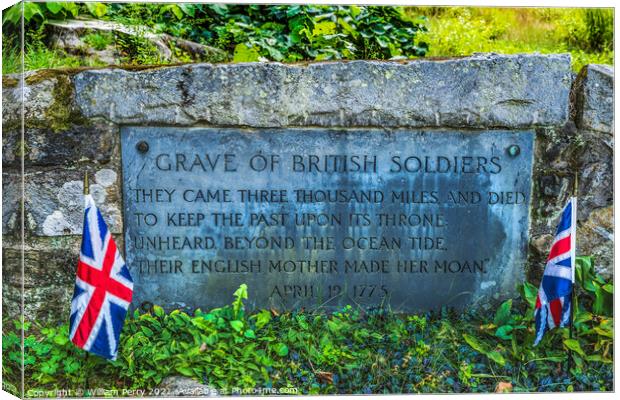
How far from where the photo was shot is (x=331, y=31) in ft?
14.6

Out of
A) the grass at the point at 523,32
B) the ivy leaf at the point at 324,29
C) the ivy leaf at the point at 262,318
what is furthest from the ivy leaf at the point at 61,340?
the grass at the point at 523,32

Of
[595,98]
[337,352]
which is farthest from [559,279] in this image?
[337,352]

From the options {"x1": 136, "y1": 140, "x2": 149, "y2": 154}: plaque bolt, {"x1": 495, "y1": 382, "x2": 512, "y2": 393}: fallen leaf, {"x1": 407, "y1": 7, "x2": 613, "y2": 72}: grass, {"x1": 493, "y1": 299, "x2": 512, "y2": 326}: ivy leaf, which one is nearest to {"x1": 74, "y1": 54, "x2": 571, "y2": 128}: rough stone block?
{"x1": 136, "y1": 140, "x2": 149, "y2": 154}: plaque bolt

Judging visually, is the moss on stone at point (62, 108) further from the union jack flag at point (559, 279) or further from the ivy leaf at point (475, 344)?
the union jack flag at point (559, 279)

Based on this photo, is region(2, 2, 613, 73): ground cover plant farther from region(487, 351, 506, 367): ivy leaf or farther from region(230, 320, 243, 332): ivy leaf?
region(487, 351, 506, 367): ivy leaf

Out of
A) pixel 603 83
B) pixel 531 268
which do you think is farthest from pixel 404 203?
pixel 603 83

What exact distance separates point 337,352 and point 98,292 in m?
1.22

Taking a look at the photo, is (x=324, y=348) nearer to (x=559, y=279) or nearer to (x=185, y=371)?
(x=185, y=371)

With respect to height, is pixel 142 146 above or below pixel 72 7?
below

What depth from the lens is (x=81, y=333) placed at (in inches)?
138

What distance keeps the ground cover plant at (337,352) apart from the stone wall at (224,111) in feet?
1.25

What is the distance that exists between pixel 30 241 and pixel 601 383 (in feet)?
10.0

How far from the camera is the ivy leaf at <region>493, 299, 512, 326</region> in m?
3.85

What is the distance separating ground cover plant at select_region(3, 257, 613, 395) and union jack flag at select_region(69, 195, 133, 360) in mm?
A: 180
